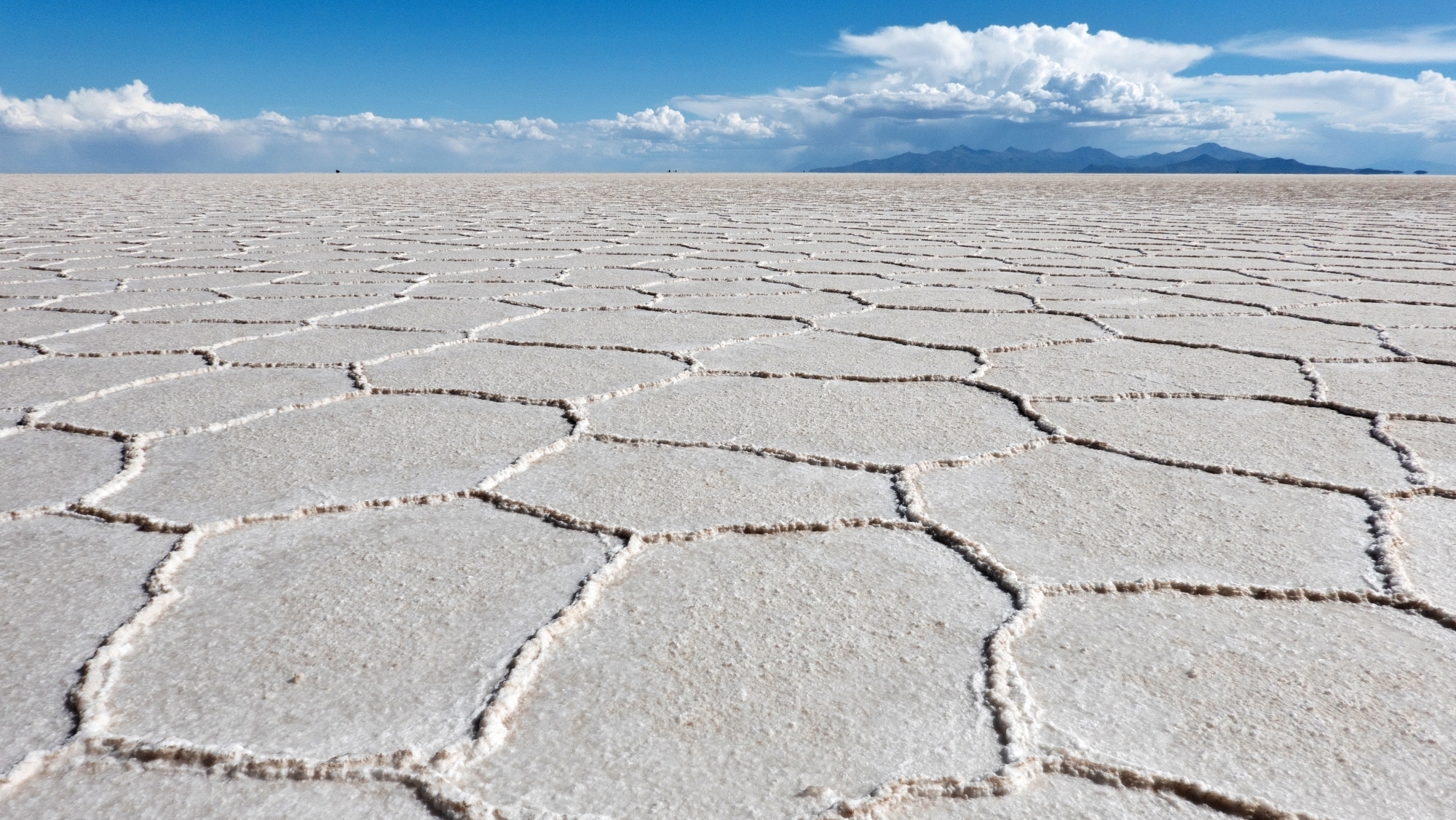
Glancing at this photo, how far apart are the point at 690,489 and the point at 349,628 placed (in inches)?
18.9

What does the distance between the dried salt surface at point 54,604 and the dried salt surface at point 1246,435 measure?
1241mm

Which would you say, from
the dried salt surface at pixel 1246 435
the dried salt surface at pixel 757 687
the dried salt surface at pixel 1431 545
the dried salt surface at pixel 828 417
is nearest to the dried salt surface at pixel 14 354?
the dried salt surface at pixel 828 417

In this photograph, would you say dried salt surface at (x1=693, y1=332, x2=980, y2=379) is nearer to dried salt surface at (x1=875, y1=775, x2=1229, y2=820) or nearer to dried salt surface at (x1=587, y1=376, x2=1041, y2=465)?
dried salt surface at (x1=587, y1=376, x2=1041, y2=465)

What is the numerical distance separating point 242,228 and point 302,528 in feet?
18.2

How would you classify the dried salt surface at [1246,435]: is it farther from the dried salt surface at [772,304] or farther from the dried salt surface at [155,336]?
the dried salt surface at [155,336]

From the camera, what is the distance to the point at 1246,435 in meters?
1.51

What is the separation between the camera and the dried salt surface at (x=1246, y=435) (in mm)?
1355

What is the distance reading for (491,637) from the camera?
3.00ft

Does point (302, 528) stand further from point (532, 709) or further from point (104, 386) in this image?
point (104, 386)

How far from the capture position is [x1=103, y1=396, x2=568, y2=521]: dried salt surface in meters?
1.25

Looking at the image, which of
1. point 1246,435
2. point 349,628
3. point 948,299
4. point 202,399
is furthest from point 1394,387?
point 202,399

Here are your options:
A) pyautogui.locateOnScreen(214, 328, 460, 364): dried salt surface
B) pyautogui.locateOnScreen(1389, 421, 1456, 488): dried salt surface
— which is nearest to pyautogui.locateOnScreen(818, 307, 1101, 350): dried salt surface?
pyautogui.locateOnScreen(1389, 421, 1456, 488): dried salt surface

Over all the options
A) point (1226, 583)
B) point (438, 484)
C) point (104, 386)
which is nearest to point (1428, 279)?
point (1226, 583)

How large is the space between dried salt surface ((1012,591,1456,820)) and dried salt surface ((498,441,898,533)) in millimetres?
334
